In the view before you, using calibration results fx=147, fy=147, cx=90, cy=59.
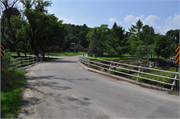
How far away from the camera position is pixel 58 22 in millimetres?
36719

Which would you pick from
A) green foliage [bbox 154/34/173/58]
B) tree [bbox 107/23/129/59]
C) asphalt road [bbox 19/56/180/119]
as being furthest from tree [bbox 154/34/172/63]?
asphalt road [bbox 19/56/180/119]

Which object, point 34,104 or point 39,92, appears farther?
point 39,92

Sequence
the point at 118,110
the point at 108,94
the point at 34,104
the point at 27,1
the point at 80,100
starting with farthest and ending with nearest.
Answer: the point at 27,1 < the point at 108,94 < the point at 80,100 < the point at 34,104 < the point at 118,110

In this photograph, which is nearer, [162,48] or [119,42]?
[162,48]

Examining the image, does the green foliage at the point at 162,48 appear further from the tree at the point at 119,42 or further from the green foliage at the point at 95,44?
the green foliage at the point at 95,44

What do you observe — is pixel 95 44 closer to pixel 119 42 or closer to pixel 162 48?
pixel 119 42

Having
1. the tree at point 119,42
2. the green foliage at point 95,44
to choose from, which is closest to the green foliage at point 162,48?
the tree at point 119,42

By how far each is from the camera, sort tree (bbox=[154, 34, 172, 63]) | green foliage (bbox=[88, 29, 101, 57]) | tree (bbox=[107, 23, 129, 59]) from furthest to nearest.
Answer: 1. green foliage (bbox=[88, 29, 101, 57])
2. tree (bbox=[107, 23, 129, 59])
3. tree (bbox=[154, 34, 172, 63])

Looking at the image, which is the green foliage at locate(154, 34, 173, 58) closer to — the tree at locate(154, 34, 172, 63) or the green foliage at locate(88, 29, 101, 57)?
the tree at locate(154, 34, 172, 63)

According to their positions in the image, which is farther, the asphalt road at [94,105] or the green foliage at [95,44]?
the green foliage at [95,44]

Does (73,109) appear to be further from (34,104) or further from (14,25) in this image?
(14,25)

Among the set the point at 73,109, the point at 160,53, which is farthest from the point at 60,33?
the point at 73,109

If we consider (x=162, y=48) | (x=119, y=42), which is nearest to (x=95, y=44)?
(x=119, y=42)

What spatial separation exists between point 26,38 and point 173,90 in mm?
30489
